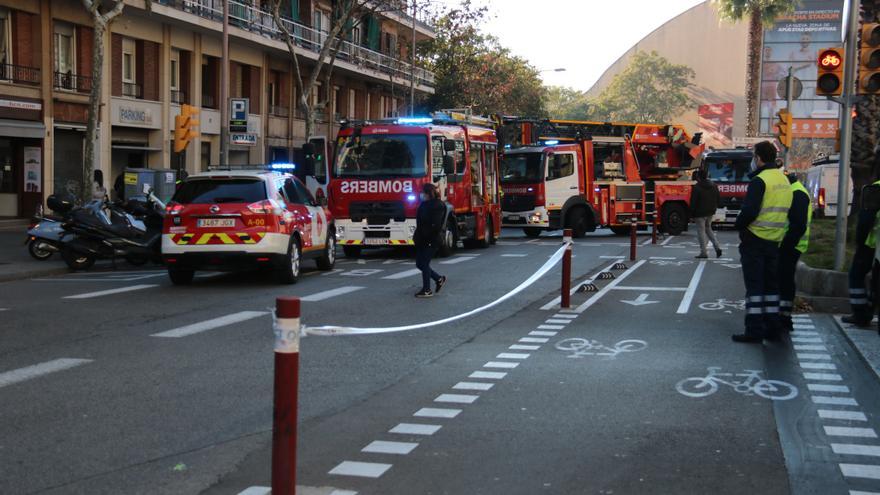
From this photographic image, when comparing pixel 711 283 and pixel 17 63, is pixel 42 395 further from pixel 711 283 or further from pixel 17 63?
pixel 17 63

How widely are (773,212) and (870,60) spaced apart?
368cm

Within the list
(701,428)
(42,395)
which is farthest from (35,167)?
(701,428)

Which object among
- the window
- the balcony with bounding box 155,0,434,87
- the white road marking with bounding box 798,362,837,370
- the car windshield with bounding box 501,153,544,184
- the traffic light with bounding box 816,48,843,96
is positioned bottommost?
the white road marking with bounding box 798,362,837,370

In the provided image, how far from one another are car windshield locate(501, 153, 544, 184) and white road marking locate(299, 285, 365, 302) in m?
15.1

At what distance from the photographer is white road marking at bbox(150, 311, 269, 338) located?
11078 millimetres

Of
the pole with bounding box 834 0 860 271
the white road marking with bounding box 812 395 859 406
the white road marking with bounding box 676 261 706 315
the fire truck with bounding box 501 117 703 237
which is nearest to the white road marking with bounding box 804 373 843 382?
the white road marking with bounding box 812 395 859 406

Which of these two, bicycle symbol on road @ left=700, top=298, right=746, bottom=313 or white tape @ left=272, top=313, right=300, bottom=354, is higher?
white tape @ left=272, top=313, right=300, bottom=354

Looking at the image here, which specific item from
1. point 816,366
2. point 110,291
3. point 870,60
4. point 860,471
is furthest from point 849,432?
point 110,291

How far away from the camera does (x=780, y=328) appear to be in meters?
11.2

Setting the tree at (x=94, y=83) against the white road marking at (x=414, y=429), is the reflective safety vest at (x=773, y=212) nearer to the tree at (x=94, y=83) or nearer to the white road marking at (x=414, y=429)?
the white road marking at (x=414, y=429)

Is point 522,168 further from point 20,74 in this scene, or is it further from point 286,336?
point 286,336

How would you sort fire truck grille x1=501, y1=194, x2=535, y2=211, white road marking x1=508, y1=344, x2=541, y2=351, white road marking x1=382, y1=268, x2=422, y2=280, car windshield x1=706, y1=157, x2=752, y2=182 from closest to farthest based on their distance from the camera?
1. white road marking x1=508, y1=344, x2=541, y2=351
2. white road marking x1=382, y1=268, x2=422, y2=280
3. fire truck grille x1=501, y1=194, x2=535, y2=211
4. car windshield x1=706, y1=157, x2=752, y2=182

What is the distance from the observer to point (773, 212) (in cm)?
1059

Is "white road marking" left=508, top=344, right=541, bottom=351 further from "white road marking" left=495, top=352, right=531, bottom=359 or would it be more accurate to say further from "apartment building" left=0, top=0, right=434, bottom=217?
"apartment building" left=0, top=0, right=434, bottom=217
